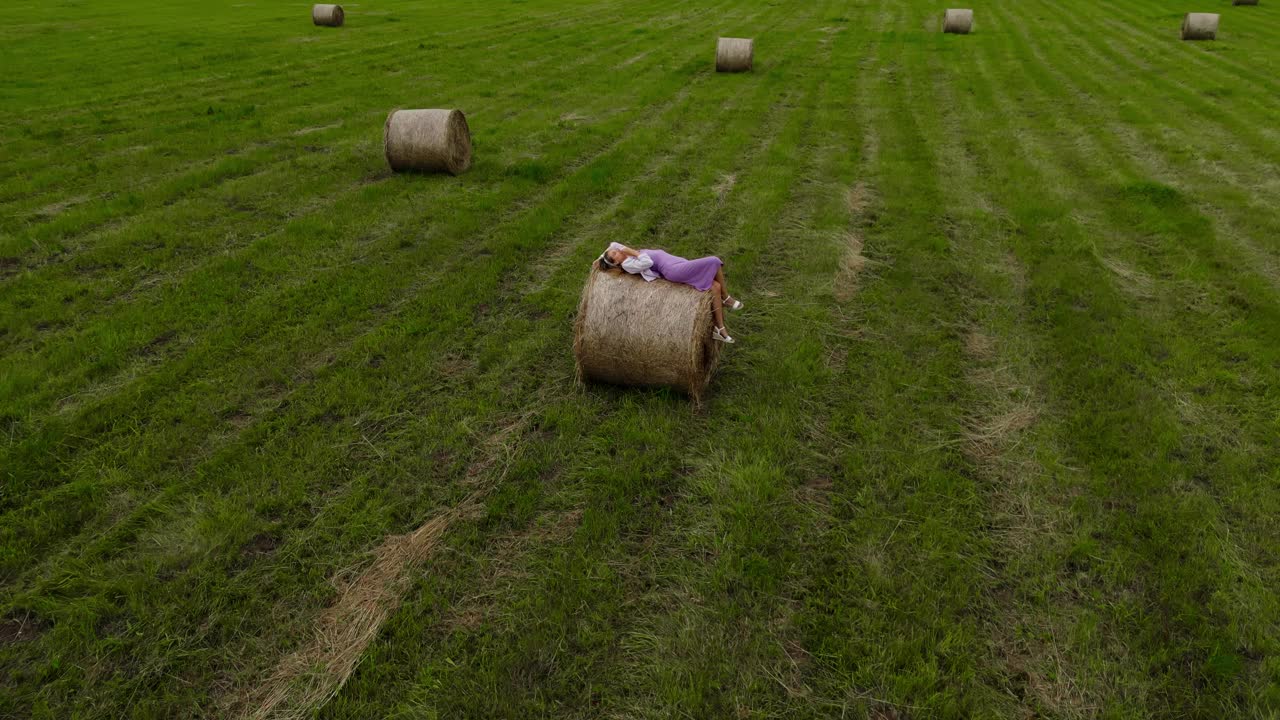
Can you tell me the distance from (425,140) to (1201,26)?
2911cm

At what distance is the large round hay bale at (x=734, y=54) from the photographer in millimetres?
20859

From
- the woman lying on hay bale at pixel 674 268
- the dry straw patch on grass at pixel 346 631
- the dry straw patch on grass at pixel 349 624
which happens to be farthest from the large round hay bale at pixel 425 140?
the dry straw patch on grass at pixel 346 631

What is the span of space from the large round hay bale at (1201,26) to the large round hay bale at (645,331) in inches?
1174

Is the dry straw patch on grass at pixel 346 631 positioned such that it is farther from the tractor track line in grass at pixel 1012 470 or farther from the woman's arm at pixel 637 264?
the tractor track line in grass at pixel 1012 470

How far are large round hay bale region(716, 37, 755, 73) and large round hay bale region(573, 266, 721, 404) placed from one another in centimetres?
1685

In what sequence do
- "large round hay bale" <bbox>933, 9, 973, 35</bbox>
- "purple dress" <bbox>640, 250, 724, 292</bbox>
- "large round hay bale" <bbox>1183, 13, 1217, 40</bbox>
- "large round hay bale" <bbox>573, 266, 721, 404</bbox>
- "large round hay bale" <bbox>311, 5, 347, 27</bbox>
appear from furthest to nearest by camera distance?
1. "large round hay bale" <bbox>311, 5, 347, 27</bbox>
2. "large round hay bale" <bbox>933, 9, 973, 35</bbox>
3. "large round hay bale" <bbox>1183, 13, 1217, 40</bbox>
4. "purple dress" <bbox>640, 250, 724, 292</bbox>
5. "large round hay bale" <bbox>573, 266, 721, 404</bbox>

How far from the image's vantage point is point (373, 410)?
644 centimetres

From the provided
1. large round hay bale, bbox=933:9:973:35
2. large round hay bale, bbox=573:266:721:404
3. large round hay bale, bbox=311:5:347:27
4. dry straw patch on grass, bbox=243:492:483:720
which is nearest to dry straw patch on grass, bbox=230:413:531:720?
dry straw patch on grass, bbox=243:492:483:720

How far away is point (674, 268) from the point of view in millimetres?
6523

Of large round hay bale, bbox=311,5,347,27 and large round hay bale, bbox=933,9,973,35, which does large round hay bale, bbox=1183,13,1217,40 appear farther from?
large round hay bale, bbox=311,5,347,27

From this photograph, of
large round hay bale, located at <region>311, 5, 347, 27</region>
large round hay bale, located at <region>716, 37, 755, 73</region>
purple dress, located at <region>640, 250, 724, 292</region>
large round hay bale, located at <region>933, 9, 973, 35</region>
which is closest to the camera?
purple dress, located at <region>640, 250, 724, 292</region>

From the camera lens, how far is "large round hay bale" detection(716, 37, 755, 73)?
20859 mm

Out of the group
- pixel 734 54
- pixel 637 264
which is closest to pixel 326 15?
pixel 734 54

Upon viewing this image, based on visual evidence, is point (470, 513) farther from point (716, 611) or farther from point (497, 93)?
point (497, 93)
